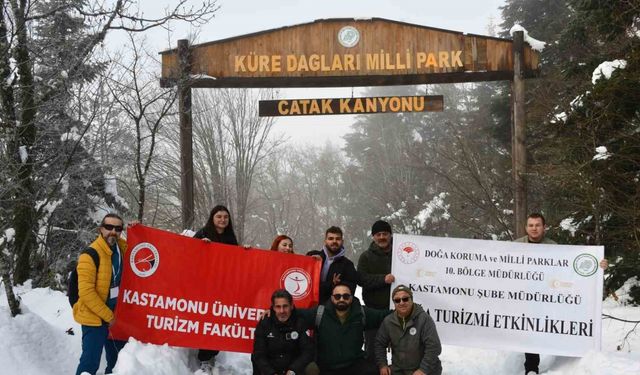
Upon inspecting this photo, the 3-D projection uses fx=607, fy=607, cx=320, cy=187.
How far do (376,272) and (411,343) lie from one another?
1.15 meters

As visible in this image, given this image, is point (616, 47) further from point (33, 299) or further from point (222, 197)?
point (222, 197)

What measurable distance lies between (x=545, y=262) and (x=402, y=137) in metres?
37.0

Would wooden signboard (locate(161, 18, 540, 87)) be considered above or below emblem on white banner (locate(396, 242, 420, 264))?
above

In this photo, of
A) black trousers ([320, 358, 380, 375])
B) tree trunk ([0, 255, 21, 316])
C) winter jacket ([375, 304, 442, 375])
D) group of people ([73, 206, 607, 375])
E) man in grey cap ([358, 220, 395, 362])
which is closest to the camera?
group of people ([73, 206, 607, 375])

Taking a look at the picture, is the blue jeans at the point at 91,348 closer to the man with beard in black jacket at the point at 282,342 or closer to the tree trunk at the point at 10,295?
the tree trunk at the point at 10,295

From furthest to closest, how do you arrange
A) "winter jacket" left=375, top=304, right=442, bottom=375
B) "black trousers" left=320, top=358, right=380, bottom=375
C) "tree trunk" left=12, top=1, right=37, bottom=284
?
"tree trunk" left=12, top=1, right=37, bottom=284
"black trousers" left=320, top=358, right=380, bottom=375
"winter jacket" left=375, top=304, right=442, bottom=375

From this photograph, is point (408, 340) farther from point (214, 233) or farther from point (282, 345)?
point (214, 233)

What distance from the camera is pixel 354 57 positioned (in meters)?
11.6

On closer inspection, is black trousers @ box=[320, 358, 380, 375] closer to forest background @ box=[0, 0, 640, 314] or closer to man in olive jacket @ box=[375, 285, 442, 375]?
man in olive jacket @ box=[375, 285, 442, 375]

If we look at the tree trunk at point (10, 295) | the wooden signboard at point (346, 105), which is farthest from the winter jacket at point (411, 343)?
the wooden signboard at point (346, 105)

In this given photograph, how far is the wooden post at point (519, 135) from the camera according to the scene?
37.5ft

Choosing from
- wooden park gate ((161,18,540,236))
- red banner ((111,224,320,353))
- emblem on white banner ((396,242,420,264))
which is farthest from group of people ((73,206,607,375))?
wooden park gate ((161,18,540,236))

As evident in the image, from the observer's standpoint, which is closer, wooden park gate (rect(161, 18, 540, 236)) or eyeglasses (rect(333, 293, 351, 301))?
eyeglasses (rect(333, 293, 351, 301))

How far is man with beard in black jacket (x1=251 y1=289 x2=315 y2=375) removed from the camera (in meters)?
6.15
